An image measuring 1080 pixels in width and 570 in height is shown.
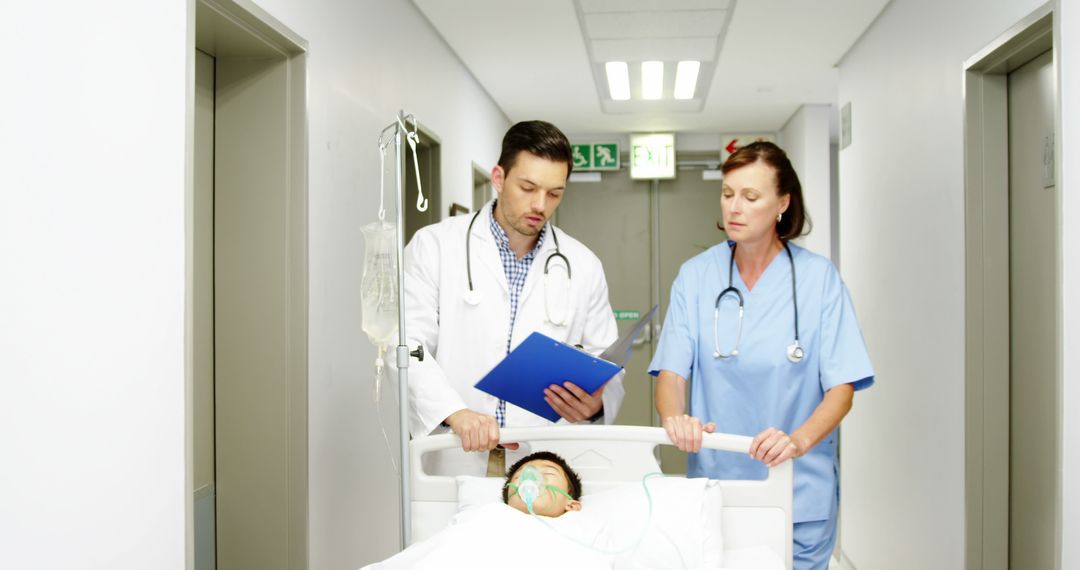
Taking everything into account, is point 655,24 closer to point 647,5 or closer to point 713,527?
point 647,5

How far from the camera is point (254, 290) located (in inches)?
92.2

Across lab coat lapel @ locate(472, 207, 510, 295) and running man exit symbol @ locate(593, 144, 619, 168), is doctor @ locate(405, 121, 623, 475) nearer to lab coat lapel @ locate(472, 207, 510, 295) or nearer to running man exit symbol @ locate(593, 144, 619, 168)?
lab coat lapel @ locate(472, 207, 510, 295)

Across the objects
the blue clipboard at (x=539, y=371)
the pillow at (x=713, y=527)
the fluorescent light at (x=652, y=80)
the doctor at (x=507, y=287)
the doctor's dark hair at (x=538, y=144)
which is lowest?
the pillow at (x=713, y=527)

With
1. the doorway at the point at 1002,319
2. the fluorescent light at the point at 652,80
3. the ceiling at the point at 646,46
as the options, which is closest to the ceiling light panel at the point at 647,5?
the ceiling at the point at 646,46

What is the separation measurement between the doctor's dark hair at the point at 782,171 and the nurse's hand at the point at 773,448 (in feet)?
1.71

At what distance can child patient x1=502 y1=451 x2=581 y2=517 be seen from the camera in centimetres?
171

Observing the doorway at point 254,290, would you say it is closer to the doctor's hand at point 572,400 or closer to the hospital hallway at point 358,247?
the hospital hallway at point 358,247

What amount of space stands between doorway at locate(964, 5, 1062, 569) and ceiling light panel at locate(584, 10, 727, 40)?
133 centimetres

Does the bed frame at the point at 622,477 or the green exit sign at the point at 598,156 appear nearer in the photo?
the bed frame at the point at 622,477

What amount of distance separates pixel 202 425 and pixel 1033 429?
7.49ft

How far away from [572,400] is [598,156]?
192 inches

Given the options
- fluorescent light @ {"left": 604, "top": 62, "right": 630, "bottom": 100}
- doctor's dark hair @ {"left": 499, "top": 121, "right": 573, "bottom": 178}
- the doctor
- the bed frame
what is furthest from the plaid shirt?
fluorescent light @ {"left": 604, "top": 62, "right": 630, "bottom": 100}

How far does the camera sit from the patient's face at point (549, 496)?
1708 millimetres
